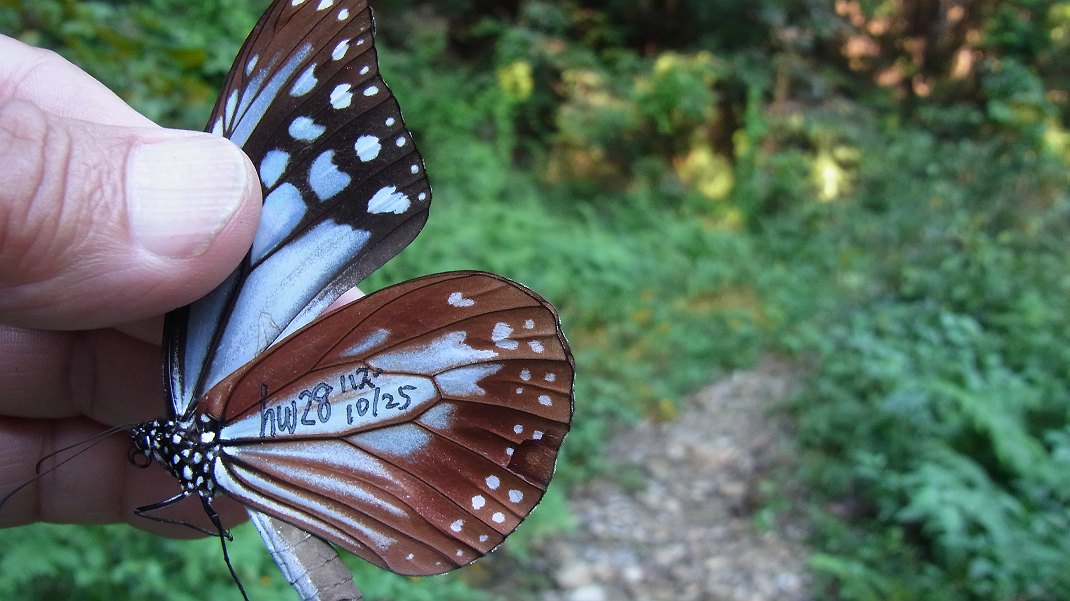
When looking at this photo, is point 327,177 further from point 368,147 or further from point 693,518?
point 693,518

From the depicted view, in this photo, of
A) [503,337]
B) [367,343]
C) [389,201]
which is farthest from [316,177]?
[503,337]

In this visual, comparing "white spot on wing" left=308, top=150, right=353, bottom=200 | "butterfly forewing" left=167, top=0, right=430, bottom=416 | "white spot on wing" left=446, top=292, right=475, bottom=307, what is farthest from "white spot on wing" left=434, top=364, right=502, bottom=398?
"white spot on wing" left=308, top=150, right=353, bottom=200

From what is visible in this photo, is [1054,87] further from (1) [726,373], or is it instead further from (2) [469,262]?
(2) [469,262]

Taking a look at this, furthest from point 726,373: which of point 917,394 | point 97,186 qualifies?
point 97,186

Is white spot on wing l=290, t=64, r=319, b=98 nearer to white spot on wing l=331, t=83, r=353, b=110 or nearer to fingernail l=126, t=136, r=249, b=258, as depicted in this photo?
white spot on wing l=331, t=83, r=353, b=110

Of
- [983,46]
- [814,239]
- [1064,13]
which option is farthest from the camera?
[983,46]
